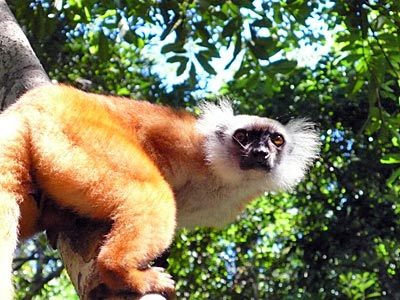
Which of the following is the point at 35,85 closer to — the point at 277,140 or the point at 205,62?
the point at 277,140

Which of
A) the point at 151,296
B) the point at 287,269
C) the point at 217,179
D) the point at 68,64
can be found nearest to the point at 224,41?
the point at 68,64

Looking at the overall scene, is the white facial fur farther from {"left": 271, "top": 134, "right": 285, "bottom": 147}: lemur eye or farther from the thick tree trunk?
the thick tree trunk

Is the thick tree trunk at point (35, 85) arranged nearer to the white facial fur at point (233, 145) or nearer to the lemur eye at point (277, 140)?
the white facial fur at point (233, 145)

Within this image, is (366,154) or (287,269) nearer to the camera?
(366,154)

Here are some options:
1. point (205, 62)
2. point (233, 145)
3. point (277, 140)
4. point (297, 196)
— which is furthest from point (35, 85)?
point (297, 196)

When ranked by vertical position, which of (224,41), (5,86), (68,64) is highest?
(5,86)

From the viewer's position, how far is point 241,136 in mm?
6012

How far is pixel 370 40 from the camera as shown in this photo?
7.20 meters

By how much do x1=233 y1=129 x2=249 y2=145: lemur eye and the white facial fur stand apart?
0.04m

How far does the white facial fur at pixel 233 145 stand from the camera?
5500mm

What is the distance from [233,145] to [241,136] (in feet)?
0.53

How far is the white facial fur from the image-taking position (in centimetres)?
550

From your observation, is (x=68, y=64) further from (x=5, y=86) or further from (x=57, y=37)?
(x=5, y=86)

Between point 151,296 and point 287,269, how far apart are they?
8.62 metres
